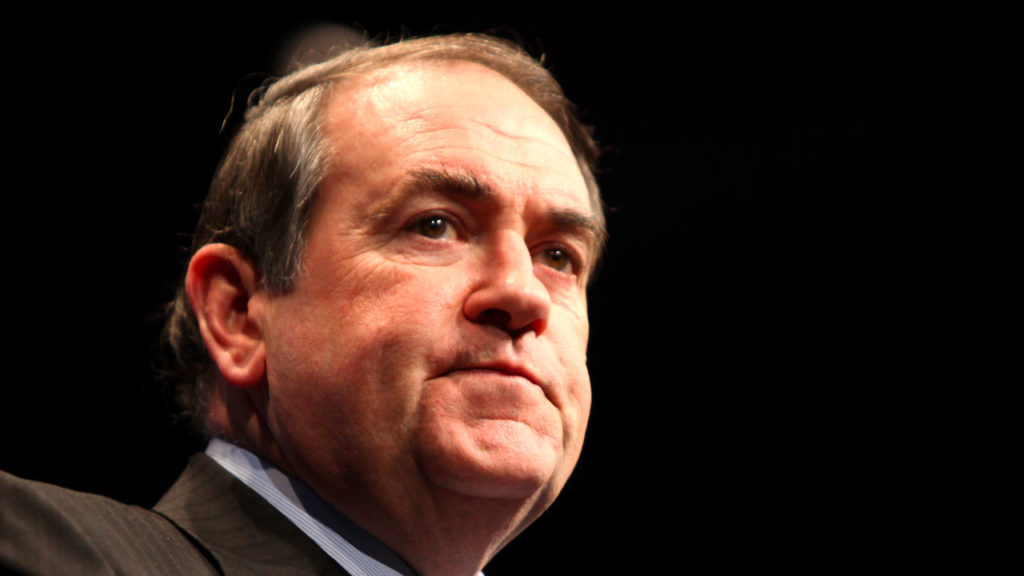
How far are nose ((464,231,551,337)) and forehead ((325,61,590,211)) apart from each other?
0.14 m

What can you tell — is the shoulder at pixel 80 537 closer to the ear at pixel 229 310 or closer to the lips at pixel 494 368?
the ear at pixel 229 310

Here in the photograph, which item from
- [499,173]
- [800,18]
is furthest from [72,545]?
[800,18]

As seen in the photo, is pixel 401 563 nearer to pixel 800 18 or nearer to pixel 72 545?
pixel 72 545

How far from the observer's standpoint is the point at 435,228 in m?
1.78

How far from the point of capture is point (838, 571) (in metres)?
3.13

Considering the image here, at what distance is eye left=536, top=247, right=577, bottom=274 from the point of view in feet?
6.39

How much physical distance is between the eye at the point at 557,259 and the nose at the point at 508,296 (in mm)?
188

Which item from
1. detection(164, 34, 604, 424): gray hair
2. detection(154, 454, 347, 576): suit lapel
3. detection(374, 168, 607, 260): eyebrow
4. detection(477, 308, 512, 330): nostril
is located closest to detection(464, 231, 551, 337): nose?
detection(477, 308, 512, 330): nostril

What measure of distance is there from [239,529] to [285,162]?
69cm

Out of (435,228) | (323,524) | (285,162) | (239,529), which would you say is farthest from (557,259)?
(239,529)

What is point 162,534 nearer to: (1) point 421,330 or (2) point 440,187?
(1) point 421,330

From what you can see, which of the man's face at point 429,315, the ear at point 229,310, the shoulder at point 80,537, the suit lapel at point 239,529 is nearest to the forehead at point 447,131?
the man's face at point 429,315

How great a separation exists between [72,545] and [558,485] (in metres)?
0.82

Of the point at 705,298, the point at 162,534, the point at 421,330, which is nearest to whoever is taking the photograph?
the point at 162,534
